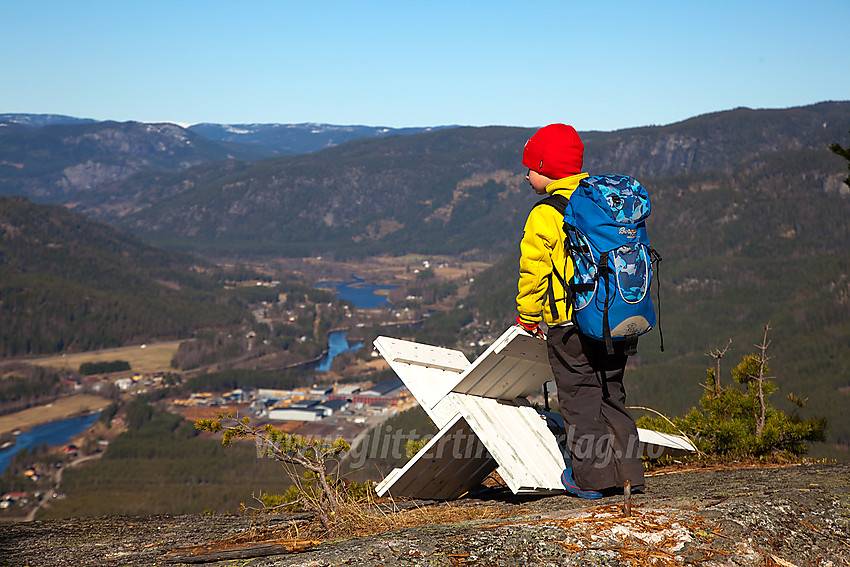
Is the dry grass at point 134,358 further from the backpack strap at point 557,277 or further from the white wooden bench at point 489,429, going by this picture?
the backpack strap at point 557,277

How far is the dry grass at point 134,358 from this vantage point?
15574cm

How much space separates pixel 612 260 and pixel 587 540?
2119 mm

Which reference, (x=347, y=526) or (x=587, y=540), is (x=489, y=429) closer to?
(x=347, y=526)

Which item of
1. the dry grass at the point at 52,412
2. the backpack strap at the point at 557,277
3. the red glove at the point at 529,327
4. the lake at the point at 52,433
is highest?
the backpack strap at the point at 557,277

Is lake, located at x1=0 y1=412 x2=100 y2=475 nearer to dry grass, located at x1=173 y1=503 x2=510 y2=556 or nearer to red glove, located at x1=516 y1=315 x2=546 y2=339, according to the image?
dry grass, located at x1=173 y1=503 x2=510 y2=556

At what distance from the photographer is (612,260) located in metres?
5.25

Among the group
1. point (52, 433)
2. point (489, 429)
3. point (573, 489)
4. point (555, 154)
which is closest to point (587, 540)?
point (573, 489)

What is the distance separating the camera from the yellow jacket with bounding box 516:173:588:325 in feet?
18.2

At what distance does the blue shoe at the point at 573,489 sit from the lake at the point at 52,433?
351 feet

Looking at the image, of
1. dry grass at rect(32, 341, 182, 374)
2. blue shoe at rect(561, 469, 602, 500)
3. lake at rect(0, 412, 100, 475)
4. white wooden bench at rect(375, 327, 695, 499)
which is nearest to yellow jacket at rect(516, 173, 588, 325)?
white wooden bench at rect(375, 327, 695, 499)

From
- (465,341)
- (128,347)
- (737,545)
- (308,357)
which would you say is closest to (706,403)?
(737,545)

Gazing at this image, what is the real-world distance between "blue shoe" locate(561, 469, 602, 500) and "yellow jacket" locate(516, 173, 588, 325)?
1396 mm

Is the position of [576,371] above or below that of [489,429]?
above

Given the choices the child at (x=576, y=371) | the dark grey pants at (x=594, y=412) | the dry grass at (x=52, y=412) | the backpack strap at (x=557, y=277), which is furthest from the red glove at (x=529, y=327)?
the dry grass at (x=52, y=412)
